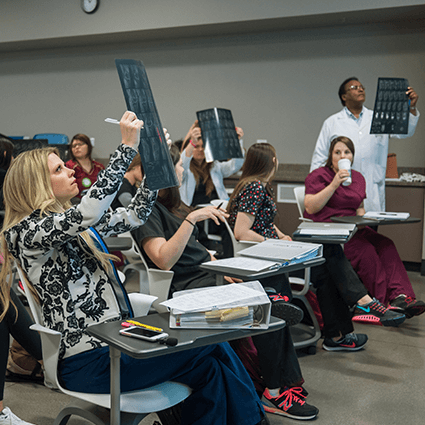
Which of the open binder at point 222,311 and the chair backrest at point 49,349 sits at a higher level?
the open binder at point 222,311

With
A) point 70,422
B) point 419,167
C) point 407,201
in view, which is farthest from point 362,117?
point 70,422

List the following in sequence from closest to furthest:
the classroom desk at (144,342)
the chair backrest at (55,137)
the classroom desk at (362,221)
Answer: the classroom desk at (144,342), the classroom desk at (362,221), the chair backrest at (55,137)

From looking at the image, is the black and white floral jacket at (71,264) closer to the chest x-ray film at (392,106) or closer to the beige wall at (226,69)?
the chest x-ray film at (392,106)

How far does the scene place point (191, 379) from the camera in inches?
57.4

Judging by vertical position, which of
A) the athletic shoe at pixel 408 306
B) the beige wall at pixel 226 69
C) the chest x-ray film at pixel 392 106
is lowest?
the athletic shoe at pixel 408 306

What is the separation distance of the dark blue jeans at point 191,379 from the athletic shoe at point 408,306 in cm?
163

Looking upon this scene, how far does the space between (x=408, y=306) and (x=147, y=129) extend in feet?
6.84

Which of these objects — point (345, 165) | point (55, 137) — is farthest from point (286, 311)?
point (55, 137)

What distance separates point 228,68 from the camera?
601 cm

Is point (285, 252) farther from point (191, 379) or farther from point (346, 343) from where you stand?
point (346, 343)

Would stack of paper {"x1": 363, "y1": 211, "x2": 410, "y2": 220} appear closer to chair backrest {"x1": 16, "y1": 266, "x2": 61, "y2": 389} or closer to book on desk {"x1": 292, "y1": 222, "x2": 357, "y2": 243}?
book on desk {"x1": 292, "y1": 222, "x2": 357, "y2": 243}

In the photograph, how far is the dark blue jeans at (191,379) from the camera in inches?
55.1

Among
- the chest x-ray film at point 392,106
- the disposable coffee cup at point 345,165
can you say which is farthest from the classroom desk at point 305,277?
the chest x-ray film at point 392,106

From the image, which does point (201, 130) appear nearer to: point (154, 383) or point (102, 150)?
point (154, 383)
